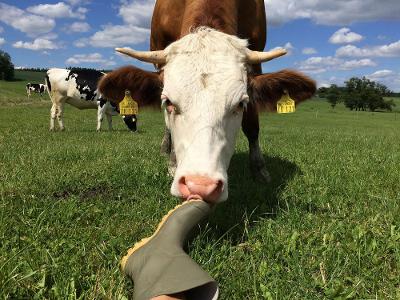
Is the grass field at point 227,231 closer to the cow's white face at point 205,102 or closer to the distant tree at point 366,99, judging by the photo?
the cow's white face at point 205,102

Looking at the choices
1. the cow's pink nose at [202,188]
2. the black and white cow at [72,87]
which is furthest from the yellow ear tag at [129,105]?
the black and white cow at [72,87]

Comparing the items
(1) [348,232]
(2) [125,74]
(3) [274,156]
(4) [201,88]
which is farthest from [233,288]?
(3) [274,156]

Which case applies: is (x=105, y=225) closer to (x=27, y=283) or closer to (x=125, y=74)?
(x=27, y=283)

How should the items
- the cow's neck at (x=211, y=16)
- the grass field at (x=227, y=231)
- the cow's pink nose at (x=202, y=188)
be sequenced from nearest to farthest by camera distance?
the grass field at (x=227, y=231) → the cow's pink nose at (x=202, y=188) → the cow's neck at (x=211, y=16)

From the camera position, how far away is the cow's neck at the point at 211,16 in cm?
495

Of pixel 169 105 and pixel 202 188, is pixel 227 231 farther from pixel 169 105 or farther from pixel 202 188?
pixel 169 105

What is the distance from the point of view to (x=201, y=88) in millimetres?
3773

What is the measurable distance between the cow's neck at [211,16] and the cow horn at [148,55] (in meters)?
0.51

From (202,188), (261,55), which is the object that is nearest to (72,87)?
(261,55)

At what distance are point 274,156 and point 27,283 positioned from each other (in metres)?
6.63

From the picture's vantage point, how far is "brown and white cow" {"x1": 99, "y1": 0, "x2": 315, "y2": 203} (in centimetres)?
322

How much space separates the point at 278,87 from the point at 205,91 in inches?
59.8

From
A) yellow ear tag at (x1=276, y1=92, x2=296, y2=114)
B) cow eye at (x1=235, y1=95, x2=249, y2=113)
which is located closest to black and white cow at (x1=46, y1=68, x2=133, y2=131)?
yellow ear tag at (x1=276, y1=92, x2=296, y2=114)

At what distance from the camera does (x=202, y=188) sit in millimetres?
3008
